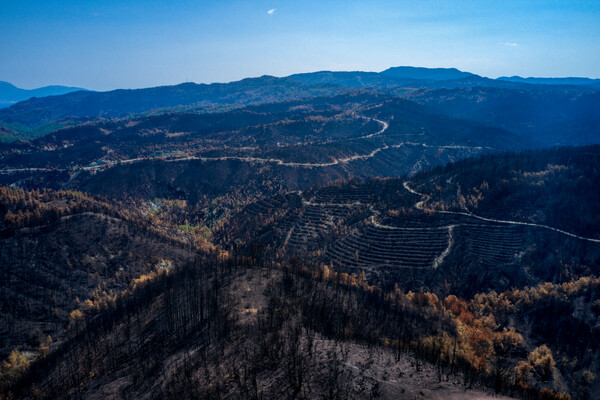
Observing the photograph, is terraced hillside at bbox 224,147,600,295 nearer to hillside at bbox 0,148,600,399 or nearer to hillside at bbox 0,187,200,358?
hillside at bbox 0,148,600,399

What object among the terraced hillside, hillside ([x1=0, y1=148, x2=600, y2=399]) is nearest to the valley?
hillside ([x1=0, y1=148, x2=600, y2=399])

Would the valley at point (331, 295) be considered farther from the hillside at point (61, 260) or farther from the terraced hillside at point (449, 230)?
the terraced hillside at point (449, 230)

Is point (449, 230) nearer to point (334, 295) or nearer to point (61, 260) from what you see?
point (334, 295)

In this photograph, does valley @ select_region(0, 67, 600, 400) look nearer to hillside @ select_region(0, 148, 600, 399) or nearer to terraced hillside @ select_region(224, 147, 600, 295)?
hillside @ select_region(0, 148, 600, 399)

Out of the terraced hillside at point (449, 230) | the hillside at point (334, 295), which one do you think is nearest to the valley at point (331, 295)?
the hillside at point (334, 295)

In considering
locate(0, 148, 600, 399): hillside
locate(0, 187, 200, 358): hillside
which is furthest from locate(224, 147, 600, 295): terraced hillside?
locate(0, 187, 200, 358): hillside

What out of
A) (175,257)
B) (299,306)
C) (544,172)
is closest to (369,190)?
(544,172)

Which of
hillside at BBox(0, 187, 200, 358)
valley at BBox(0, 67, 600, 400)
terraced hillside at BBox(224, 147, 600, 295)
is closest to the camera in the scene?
valley at BBox(0, 67, 600, 400)

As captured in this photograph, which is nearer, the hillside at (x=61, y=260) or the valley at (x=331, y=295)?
the valley at (x=331, y=295)

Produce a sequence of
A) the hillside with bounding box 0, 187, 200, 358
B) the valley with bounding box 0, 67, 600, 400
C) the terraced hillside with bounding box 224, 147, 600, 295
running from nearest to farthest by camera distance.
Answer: the valley with bounding box 0, 67, 600, 400 → the hillside with bounding box 0, 187, 200, 358 → the terraced hillside with bounding box 224, 147, 600, 295

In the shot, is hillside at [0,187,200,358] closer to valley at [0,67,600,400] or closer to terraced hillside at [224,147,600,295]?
valley at [0,67,600,400]

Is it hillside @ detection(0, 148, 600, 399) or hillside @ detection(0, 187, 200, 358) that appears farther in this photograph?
hillside @ detection(0, 187, 200, 358)
